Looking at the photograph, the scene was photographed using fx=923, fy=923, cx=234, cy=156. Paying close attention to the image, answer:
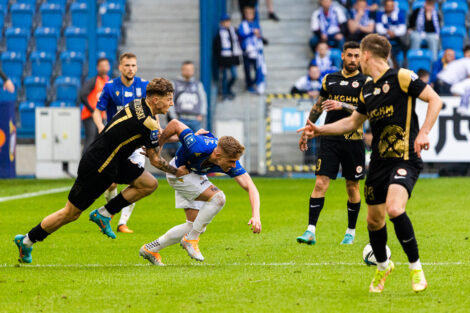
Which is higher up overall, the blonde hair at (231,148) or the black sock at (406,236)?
the blonde hair at (231,148)

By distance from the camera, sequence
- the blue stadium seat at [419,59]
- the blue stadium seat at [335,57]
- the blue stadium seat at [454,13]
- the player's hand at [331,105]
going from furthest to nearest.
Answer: the blue stadium seat at [454,13]
the blue stadium seat at [419,59]
the blue stadium seat at [335,57]
the player's hand at [331,105]

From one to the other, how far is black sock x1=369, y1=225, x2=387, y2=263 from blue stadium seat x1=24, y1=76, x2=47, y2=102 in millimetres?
16404

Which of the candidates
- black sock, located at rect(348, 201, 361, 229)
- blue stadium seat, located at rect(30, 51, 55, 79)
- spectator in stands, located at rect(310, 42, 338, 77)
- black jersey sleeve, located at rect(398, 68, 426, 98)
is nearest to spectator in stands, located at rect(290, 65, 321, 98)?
spectator in stands, located at rect(310, 42, 338, 77)

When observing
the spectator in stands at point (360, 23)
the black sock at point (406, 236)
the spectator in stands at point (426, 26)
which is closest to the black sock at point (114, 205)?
the black sock at point (406, 236)

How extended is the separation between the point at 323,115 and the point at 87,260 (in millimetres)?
3030

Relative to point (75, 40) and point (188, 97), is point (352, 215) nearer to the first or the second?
point (188, 97)

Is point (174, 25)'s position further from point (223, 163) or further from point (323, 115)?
point (223, 163)

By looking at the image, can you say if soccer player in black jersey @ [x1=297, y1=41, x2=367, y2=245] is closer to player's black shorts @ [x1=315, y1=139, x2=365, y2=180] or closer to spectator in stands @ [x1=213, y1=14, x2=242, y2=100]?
player's black shorts @ [x1=315, y1=139, x2=365, y2=180]

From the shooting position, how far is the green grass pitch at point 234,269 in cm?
622

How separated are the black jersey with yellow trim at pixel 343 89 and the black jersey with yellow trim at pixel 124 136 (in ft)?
7.46

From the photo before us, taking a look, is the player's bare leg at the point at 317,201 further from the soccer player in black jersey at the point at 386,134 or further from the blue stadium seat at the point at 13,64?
the blue stadium seat at the point at 13,64

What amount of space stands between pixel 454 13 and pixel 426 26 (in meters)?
1.56

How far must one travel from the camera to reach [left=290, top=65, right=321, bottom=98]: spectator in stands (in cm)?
1951

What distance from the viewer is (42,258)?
28.1 feet
